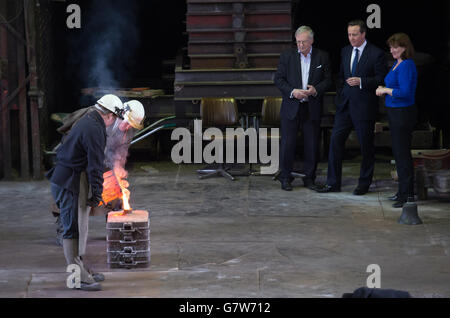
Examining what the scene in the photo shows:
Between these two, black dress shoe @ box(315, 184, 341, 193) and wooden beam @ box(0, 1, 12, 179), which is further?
wooden beam @ box(0, 1, 12, 179)

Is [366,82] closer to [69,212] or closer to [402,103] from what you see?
[402,103]

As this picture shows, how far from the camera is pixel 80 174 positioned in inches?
284

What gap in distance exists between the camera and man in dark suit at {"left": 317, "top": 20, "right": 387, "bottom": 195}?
36.0 feet

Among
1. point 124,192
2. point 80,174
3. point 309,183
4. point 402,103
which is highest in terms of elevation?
point 402,103

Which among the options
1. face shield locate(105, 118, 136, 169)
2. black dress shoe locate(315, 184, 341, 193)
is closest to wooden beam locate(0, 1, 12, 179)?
face shield locate(105, 118, 136, 169)

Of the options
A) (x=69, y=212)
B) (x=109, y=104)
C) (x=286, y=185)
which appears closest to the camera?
(x=69, y=212)

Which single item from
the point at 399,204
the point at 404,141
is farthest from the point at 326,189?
the point at 404,141

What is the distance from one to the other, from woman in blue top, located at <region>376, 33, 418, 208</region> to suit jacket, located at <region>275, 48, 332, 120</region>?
1305 mm

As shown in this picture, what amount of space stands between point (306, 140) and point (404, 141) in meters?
1.79

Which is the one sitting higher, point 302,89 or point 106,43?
point 106,43

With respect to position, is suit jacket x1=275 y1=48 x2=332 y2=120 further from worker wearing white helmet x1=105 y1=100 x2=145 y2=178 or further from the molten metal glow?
the molten metal glow

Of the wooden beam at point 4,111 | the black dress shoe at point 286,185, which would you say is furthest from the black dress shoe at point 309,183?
the wooden beam at point 4,111

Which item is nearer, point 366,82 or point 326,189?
point 366,82
